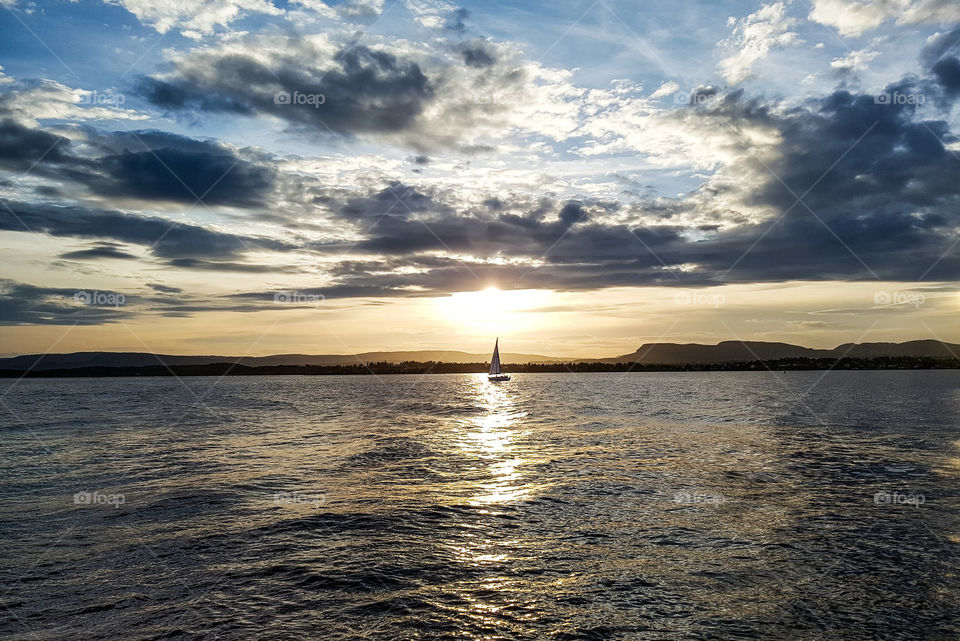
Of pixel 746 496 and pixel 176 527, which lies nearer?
pixel 176 527

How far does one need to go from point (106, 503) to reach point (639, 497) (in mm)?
27041

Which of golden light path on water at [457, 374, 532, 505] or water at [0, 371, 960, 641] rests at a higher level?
water at [0, 371, 960, 641]

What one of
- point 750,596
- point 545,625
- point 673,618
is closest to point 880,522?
point 750,596

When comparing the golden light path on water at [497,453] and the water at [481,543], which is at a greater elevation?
the water at [481,543]

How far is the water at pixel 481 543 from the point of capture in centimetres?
1445

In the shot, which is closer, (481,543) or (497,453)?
(481,543)

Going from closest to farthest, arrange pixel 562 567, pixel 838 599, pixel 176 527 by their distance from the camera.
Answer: pixel 838 599 < pixel 562 567 < pixel 176 527

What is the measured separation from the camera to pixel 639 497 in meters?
28.3

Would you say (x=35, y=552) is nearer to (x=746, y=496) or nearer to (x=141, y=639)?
(x=141, y=639)

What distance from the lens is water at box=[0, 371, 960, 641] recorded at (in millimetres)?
Result: 14445

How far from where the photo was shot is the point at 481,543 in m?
20.7

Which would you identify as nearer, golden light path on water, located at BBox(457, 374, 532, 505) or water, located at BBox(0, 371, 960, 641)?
water, located at BBox(0, 371, 960, 641)

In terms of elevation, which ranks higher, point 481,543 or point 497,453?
point 481,543

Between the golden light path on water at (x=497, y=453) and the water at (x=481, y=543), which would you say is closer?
the water at (x=481, y=543)
